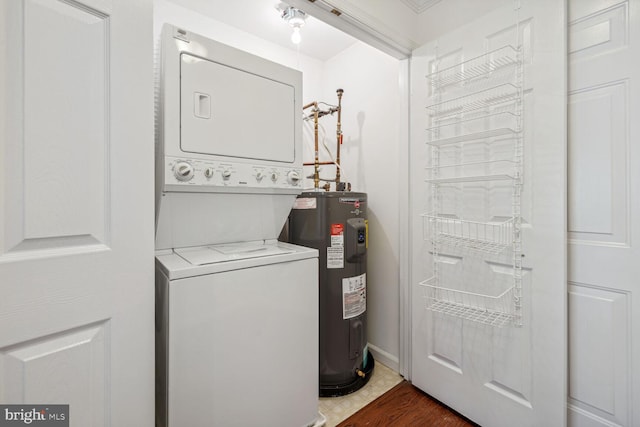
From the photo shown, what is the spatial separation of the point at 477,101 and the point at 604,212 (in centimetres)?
76

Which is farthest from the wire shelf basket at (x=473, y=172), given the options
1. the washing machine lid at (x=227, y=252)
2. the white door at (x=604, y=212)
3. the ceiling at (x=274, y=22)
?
the ceiling at (x=274, y=22)

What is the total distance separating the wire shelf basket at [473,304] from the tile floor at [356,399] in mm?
639

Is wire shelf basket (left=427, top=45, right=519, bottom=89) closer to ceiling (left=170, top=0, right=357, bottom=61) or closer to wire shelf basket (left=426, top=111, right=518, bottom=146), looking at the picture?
wire shelf basket (left=426, top=111, right=518, bottom=146)

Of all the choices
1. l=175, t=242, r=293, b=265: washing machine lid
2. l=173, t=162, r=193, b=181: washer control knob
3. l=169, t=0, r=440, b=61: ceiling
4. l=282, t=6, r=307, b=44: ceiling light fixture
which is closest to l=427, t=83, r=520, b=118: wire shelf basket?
l=169, t=0, r=440, b=61: ceiling

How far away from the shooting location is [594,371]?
123cm

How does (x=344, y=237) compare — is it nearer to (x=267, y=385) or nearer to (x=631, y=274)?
(x=267, y=385)

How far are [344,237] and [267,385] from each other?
917mm

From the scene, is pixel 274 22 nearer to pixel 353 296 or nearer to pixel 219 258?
pixel 219 258

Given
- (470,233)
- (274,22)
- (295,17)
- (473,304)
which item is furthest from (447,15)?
(473,304)

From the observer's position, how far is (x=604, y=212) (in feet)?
3.93

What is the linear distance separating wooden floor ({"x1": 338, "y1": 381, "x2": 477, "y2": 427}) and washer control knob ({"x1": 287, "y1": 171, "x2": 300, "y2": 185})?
136 cm

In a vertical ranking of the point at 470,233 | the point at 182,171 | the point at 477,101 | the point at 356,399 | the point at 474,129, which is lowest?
the point at 356,399

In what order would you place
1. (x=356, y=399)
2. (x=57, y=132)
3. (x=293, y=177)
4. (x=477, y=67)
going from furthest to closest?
1. (x=356, y=399)
2. (x=293, y=177)
3. (x=477, y=67)
4. (x=57, y=132)

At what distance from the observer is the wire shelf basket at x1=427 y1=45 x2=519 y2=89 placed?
1.37 meters
